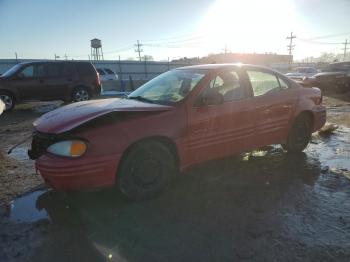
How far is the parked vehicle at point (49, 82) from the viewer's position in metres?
12.6

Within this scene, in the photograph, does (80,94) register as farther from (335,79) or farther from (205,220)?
(335,79)

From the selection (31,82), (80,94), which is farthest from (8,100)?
(80,94)

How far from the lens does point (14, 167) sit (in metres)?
5.46

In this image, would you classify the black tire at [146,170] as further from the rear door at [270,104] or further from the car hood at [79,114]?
the rear door at [270,104]

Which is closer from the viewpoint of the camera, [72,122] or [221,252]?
[221,252]

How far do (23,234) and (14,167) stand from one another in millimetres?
2311

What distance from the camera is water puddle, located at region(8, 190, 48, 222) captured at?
378cm

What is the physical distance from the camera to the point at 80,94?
1386 cm

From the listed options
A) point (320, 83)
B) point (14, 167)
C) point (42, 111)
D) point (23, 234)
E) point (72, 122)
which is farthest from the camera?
point (320, 83)

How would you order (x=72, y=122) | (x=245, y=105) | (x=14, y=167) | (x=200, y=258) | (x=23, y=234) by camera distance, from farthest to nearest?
(x=14, y=167), (x=245, y=105), (x=72, y=122), (x=23, y=234), (x=200, y=258)

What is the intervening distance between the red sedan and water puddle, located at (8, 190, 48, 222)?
0.41 meters

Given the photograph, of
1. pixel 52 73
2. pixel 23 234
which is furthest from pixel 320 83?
pixel 23 234

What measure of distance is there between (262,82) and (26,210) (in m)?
3.68

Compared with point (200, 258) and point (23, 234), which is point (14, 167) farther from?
point (200, 258)
